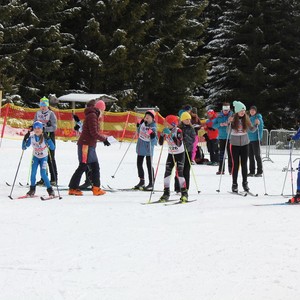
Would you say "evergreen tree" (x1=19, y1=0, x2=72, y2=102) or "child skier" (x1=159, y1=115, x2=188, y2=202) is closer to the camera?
"child skier" (x1=159, y1=115, x2=188, y2=202)

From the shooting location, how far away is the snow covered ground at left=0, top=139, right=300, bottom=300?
4660mm

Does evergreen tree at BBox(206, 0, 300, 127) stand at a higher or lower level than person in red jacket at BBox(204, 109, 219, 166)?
higher

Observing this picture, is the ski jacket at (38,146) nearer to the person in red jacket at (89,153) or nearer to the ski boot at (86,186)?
the person in red jacket at (89,153)

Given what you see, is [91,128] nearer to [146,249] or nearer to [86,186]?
[86,186]

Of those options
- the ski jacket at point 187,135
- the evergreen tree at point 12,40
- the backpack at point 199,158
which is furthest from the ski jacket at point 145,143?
the evergreen tree at point 12,40

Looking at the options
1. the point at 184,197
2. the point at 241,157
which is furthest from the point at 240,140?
the point at 184,197

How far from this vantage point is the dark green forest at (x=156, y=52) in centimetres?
3344

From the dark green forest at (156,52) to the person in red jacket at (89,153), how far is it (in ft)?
63.0

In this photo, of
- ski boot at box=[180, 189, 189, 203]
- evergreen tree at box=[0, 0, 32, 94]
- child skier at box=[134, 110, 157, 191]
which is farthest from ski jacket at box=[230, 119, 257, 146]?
evergreen tree at box=[0, 0, 32, 94]

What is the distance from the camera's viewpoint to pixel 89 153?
10.3 m

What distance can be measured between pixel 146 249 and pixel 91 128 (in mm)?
4608

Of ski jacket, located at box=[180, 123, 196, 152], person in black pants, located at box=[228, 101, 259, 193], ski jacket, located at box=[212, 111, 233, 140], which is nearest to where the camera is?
ski jacket, located at box=[180, 123, 196, 152]

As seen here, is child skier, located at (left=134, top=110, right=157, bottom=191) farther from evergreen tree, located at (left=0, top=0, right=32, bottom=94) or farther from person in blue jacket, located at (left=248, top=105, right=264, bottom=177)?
evergreen tree, located at (left=0, top=0, right=32, bottom=94)

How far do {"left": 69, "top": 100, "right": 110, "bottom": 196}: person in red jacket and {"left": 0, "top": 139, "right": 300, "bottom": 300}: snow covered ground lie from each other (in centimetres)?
42
